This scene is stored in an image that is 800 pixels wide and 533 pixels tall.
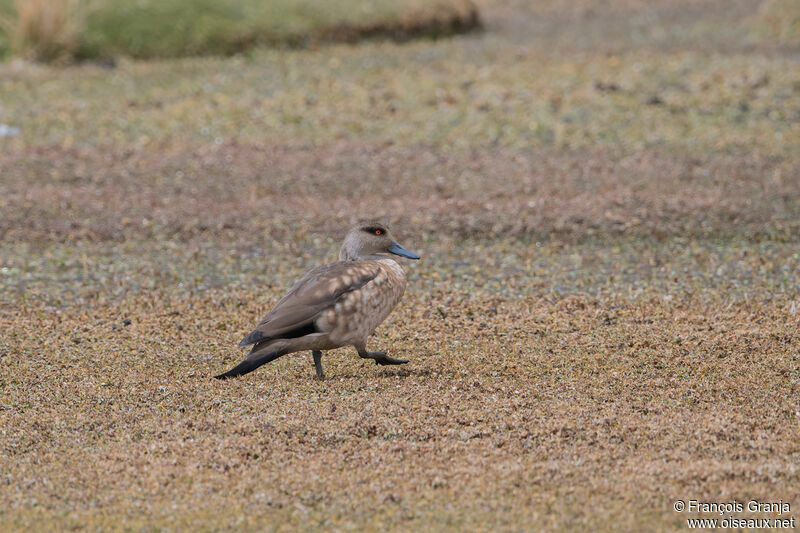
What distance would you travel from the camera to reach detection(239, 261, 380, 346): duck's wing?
255 inches

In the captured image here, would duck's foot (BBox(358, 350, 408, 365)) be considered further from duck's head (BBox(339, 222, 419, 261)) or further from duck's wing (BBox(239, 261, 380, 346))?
duck's head (BBox(339, 222, 419, 261))

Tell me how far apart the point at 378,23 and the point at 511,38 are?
2324mm

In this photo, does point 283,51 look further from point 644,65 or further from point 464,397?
point 464,397

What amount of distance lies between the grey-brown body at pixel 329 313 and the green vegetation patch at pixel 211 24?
39.7 ft

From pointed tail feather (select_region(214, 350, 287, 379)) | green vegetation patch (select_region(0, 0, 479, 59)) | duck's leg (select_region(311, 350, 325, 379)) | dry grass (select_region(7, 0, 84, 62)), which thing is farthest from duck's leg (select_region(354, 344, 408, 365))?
dry grass (select_region(7, 0, 84, 62))

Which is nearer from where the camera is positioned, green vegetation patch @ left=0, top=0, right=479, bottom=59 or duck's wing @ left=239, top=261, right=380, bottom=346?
duck's wing @ left=239, top=261, right=380, bottom=346

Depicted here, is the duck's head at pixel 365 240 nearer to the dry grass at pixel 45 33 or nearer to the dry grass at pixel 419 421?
the dry grass at pixel 419 421

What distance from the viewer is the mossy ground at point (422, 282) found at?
16.9 ft

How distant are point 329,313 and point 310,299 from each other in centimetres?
15

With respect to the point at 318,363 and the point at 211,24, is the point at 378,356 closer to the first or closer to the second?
the point at 318,363

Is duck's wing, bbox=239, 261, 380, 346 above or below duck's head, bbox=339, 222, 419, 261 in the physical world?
below

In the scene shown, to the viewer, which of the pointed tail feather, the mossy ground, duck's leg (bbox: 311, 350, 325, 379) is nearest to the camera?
the mossy ground

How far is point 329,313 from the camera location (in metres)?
6.59

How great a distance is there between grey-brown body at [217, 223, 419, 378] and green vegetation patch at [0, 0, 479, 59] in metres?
12.1
